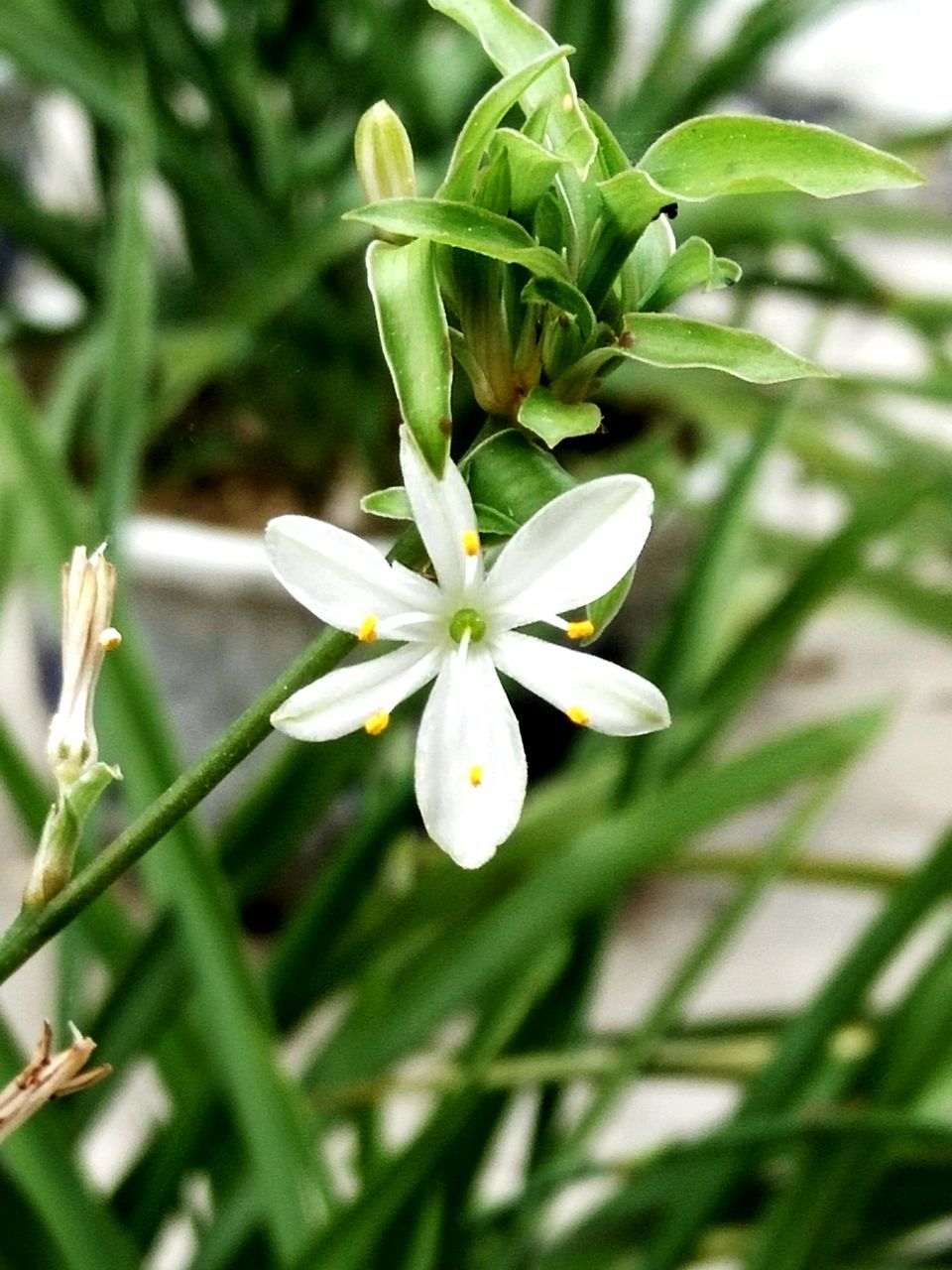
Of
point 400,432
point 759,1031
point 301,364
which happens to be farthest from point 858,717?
point 400,432

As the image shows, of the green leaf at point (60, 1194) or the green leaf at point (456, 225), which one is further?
the green leaf at point (60, 1194)

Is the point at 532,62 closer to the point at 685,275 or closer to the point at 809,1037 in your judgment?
the point at 685,275

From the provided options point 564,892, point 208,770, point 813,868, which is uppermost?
point 813,868

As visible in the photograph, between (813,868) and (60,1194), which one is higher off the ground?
(813,868)

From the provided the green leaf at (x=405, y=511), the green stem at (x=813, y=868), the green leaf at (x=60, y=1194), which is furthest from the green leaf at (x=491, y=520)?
the green stem at (x=813, y=868)

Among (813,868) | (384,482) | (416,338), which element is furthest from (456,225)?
(813,868)

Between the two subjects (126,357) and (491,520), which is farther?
(126,357)

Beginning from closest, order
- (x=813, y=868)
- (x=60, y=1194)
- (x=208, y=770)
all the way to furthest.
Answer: (x=208, y=770) → (x=60, y=1194) → (x=813, y=868)

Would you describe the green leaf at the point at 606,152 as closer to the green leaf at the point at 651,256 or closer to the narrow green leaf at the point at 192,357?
the green leaf at the point at 651,256
